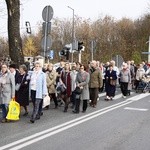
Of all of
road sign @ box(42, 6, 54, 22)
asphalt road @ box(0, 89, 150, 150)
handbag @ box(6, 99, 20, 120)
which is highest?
road sign @ box(42, 6, 54, 22)

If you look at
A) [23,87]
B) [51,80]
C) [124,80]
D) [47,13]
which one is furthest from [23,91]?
[124,80]

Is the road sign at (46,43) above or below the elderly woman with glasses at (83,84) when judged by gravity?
above

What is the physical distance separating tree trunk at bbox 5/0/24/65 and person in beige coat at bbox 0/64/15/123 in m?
5.90

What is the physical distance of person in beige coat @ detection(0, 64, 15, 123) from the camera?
11.4m

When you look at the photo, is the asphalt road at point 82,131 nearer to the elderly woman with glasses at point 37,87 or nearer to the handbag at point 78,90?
the elderly woman with glasses at point 37,87

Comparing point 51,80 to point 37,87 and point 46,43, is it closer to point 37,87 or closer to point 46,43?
point 46,43

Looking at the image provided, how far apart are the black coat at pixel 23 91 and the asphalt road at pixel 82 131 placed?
0.71m

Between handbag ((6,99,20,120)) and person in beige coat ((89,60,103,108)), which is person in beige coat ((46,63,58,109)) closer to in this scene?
person in beige coat ((89,60,103,108))

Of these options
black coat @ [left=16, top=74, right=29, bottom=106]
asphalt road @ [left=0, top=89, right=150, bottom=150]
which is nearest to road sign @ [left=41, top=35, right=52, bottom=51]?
asphalt road @ [left=0, top=89, right=150, bottom=150]

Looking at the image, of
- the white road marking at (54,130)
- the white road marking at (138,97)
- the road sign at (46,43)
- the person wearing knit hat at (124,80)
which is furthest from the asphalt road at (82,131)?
the person wearing knit hat at (124,80)

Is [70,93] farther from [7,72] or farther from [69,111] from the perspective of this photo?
[7,72]

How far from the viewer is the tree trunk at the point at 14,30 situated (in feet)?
55.2

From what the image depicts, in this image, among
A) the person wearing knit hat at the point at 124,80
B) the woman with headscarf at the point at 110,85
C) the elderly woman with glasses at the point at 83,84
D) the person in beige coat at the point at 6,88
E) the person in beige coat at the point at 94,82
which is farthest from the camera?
the person wearing knit hat at the point at 124,80

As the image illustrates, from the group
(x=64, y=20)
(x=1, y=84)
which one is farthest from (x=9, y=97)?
(x=64, y=20)
